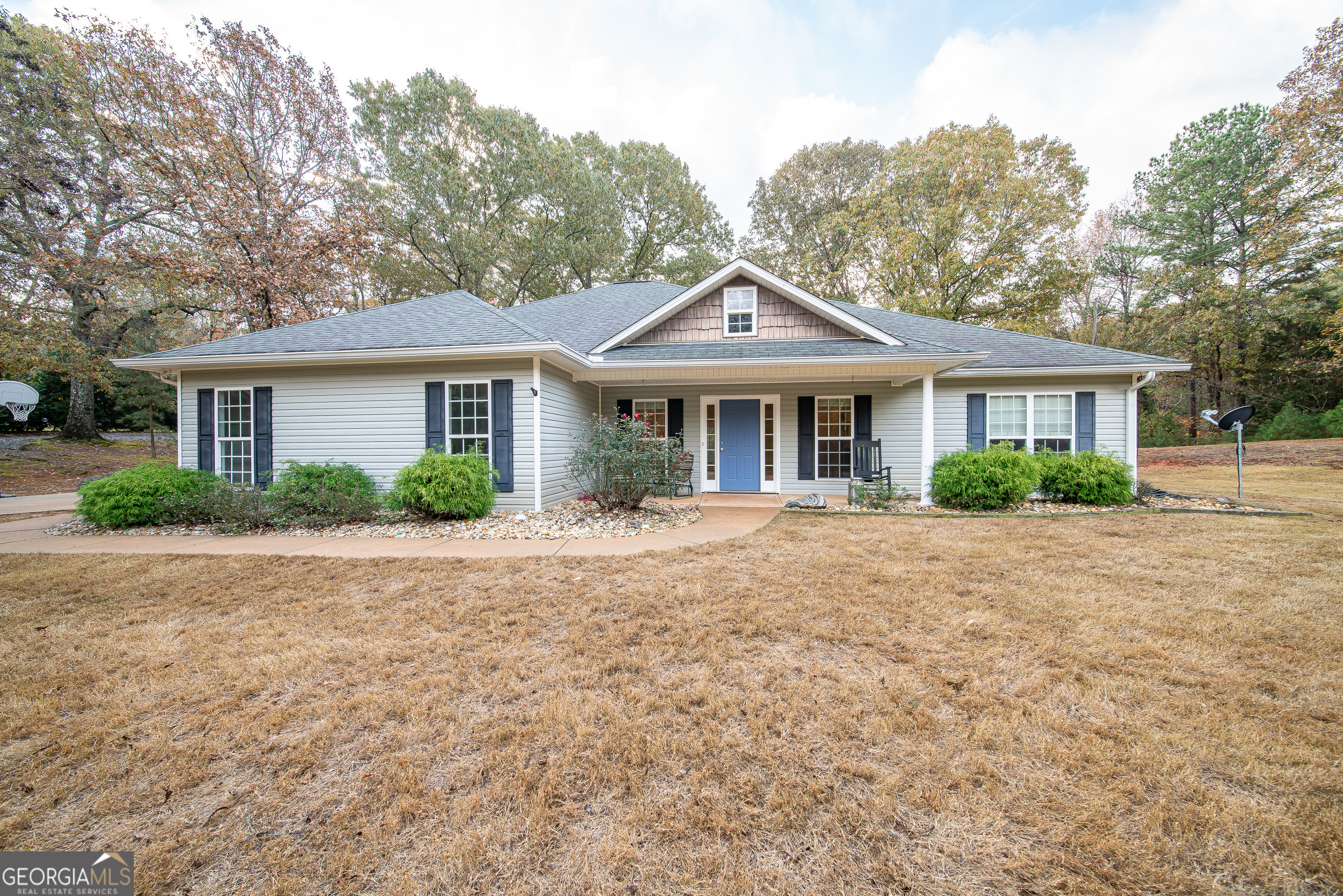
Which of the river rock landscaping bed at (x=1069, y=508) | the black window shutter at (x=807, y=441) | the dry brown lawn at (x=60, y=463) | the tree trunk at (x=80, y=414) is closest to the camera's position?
the river rock landscaping bed at (x=1069, y=508)

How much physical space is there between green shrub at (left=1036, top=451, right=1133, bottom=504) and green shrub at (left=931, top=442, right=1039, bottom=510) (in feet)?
1.53

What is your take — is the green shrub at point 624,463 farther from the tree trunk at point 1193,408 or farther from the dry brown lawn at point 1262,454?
the tree trunk at point 1193,408

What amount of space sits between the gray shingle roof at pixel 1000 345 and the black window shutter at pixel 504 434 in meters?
6.23

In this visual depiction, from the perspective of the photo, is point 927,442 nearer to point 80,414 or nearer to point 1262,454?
point 1262,454

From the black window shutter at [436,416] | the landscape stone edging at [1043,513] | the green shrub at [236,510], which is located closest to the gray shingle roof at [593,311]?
the black window shutter at [436,416]

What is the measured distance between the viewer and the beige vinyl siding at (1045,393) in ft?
31.1

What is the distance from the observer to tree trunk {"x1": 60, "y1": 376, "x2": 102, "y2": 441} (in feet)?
56.2

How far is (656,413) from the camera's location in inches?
427

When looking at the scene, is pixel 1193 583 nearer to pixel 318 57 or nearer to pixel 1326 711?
pixel 1326 711

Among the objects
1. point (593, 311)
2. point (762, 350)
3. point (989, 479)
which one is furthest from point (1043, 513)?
point (593, 311)

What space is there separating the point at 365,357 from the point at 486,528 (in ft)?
12.3

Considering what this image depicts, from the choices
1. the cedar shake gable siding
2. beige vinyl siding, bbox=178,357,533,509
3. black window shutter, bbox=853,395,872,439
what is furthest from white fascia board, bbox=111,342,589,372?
black window shutter, bbox=853,395,872,439

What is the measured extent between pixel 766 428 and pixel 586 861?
31.3ft

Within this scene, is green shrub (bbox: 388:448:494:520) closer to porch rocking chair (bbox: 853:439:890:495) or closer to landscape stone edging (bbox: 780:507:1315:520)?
landscape stone edging (bbox: 780:507:1315:520)
